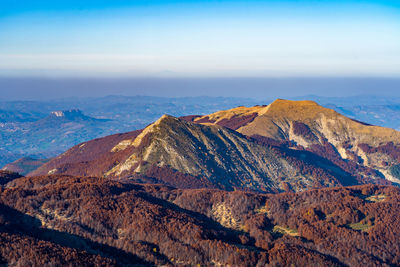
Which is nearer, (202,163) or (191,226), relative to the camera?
(191,226)

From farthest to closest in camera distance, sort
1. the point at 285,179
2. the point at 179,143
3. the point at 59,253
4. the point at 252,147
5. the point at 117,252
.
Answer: the point at 252,147 < the point at 285,179 < the point at 179,143 < the point at 117,252 < the point at 59,253

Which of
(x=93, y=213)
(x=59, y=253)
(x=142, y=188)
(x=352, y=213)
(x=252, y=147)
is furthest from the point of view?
(x=252, y=147)

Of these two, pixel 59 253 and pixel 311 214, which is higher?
pixel 59 253

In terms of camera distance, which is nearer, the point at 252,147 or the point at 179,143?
the point at 179,143

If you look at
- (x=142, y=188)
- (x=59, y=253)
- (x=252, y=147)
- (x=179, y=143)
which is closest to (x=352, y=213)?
(x=142, y=188)

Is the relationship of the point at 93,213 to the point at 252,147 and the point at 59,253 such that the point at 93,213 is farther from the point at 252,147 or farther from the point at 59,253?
the point at 252,147

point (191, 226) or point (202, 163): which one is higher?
point (191, 226)
